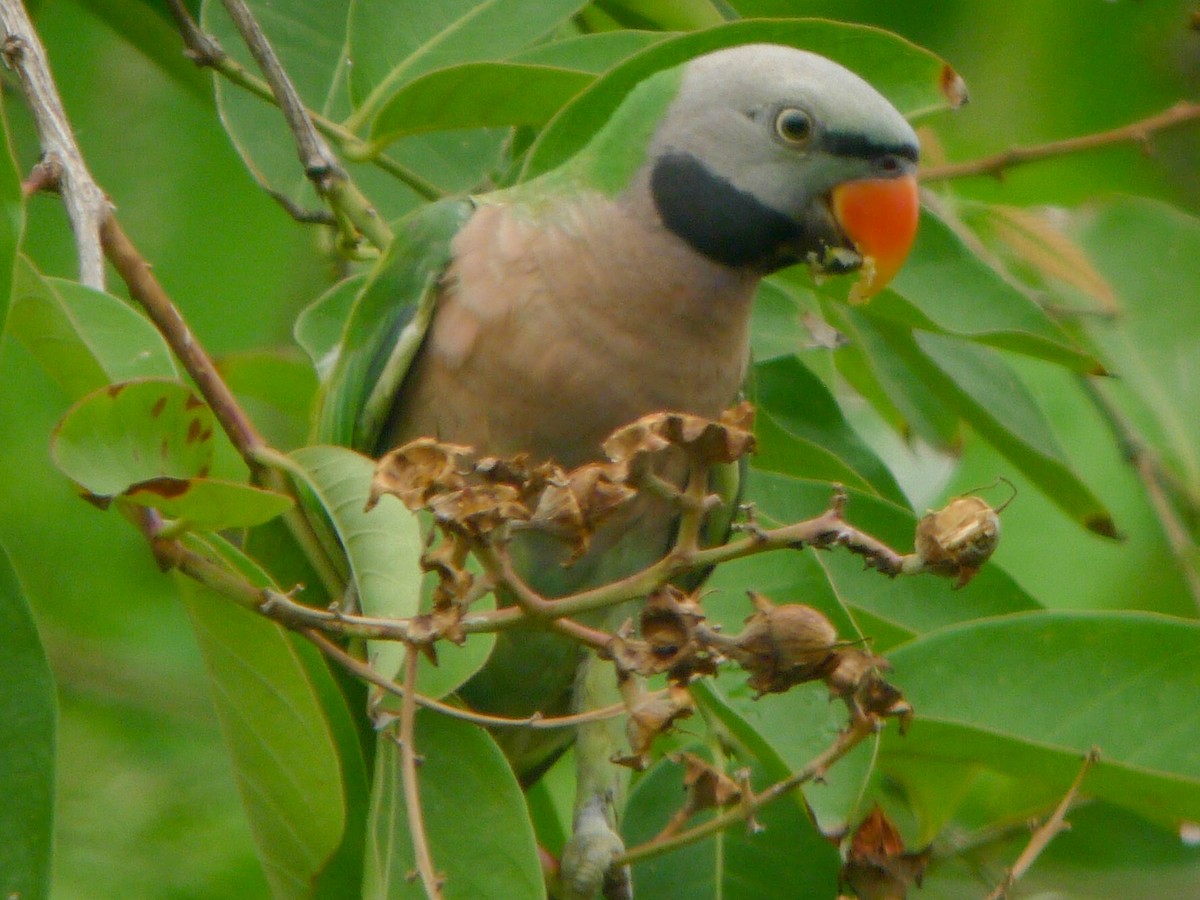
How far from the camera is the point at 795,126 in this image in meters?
1.79

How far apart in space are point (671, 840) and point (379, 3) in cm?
106

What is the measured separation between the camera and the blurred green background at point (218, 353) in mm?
2578

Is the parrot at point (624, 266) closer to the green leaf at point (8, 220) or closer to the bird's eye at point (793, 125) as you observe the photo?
the bird's eye at point (793, 125)

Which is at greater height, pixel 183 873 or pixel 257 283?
pixel 257 283

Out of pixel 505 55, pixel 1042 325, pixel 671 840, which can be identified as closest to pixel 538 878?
pixel 671 840

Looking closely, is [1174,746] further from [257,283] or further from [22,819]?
[257,283]

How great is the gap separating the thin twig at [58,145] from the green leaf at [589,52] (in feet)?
1.91

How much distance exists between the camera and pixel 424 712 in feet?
4.80

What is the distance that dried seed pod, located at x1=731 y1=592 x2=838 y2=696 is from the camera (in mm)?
1104

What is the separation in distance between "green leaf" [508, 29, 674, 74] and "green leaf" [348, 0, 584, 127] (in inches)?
0.9

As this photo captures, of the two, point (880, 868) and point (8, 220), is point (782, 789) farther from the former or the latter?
point (8, 220)

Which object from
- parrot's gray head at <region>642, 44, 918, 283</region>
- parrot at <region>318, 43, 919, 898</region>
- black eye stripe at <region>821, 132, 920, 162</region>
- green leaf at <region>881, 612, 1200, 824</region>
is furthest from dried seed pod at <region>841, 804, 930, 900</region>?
black eye stripe at <region>821, 132, 920, 162</region>

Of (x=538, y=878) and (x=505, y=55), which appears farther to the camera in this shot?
(x=505, y=55)

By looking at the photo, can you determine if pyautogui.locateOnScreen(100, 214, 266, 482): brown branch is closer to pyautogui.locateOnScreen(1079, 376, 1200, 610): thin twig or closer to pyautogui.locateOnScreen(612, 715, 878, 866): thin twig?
pyautogui.locateOnScreen(612, 715, 878, 866): thin twig
